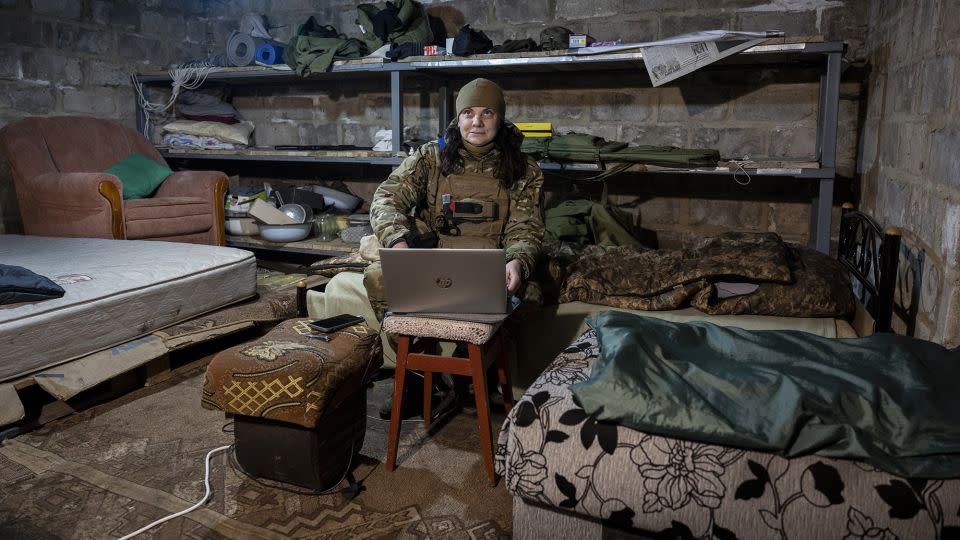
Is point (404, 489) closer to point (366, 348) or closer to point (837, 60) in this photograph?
point (366, 348)

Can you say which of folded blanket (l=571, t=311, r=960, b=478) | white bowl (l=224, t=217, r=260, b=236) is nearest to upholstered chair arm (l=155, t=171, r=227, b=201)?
Answer: white bowl (l=224, t=217, r=260, b=236)

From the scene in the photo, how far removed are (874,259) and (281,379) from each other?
1791 millimetres

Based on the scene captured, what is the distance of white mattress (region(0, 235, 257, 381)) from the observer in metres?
2.23

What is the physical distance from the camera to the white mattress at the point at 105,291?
223cm

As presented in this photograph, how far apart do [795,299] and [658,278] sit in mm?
452

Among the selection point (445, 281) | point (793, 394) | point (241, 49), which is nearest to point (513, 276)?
point (445, 281)

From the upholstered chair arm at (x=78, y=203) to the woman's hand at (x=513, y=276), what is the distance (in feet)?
7.68

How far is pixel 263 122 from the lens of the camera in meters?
4.87

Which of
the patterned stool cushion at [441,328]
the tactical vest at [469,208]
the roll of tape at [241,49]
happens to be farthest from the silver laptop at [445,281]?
the roll of tape at [241,49]

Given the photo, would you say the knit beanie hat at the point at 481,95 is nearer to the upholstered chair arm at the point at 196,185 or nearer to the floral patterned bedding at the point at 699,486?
the floral patterned bedding at the point at 699,486

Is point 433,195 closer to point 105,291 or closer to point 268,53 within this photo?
point 105,291

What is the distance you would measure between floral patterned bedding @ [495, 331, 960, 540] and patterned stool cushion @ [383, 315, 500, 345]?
37 centimetres

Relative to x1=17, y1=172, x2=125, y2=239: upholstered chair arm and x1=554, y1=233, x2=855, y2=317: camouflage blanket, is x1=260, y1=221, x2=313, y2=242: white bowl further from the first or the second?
x1=554, y1=233, x2=855, y2=317: camouflage blanket

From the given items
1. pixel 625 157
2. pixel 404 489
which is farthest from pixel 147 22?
pixel 404 489
